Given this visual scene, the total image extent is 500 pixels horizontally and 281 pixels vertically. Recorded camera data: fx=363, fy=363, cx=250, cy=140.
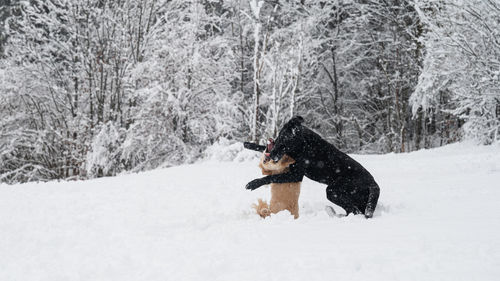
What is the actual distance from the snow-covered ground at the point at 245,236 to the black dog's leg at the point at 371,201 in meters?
0.08

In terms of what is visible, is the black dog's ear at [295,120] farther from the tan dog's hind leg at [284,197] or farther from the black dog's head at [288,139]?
the tan dog's hind leg at [284,197]

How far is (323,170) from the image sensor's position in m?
3.53

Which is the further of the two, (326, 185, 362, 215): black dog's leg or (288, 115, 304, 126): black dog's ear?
(326, 185, 362, 215): black dog's leg

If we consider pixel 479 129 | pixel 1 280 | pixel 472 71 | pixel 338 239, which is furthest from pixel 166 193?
pixel 479 129

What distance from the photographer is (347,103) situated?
1706 centimetres

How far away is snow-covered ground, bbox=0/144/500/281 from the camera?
2021 millimetres

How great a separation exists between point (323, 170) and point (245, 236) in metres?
1.19

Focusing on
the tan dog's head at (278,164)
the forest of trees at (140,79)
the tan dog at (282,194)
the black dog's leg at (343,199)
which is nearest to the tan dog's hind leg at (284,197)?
the tan dog at (282,194)

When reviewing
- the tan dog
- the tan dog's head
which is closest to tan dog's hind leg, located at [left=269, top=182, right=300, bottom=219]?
the tan dog

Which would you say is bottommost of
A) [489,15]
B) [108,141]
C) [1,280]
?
[108,141]

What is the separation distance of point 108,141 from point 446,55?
10.4 m

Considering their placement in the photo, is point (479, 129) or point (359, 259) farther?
point (479, 129)

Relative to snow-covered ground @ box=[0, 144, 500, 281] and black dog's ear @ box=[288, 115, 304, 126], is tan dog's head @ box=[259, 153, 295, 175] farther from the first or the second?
snow-covered ground @ box=[0, 144, 500, 281]

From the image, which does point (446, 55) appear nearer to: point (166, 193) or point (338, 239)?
point (166, 193)
